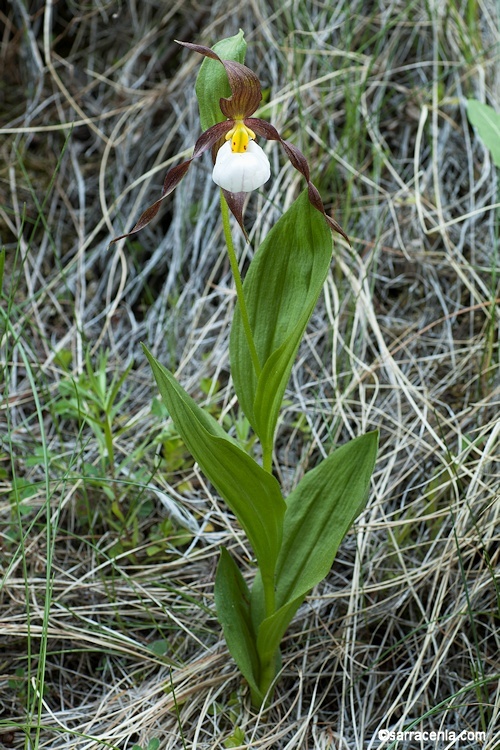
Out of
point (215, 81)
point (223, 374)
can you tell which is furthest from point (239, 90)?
point (223, 374)

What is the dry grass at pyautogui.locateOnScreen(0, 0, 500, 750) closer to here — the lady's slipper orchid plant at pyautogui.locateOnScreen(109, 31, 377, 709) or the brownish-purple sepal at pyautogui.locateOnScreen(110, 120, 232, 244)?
the lady's slipper orchid plant at pyautogui.locateOnScreen(109, 31, 377, 709)

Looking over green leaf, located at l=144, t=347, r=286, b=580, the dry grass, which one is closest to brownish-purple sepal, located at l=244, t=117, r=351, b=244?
green leaf, located at l=144, t=347, r=286, b=580

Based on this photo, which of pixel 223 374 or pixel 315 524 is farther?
pixel 223 374

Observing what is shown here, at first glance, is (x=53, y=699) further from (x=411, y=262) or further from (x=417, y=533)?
(x=411, y=262)

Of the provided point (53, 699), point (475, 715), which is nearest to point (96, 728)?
point (53, 699)

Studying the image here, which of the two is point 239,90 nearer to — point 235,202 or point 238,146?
point 238,146
